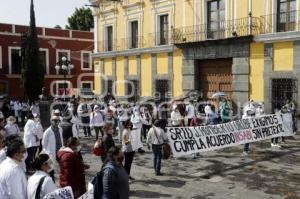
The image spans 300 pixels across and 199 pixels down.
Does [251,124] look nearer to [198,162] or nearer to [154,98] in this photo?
[198,162]

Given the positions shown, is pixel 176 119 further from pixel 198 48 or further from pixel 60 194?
pixel 60 194

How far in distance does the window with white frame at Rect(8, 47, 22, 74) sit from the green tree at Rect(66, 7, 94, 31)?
19.1 m

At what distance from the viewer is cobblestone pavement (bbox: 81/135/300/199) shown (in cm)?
873

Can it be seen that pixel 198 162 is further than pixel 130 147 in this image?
Yes

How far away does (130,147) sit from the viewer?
948 cm

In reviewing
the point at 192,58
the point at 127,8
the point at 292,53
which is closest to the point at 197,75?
the point at 192,58

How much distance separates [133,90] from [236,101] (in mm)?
8587

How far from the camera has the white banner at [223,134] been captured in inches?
413

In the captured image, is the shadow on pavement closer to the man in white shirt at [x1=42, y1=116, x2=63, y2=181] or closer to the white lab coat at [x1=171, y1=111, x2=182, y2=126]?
the man in white shirt at [x1=42, y1=116, x2=63, y2=181]

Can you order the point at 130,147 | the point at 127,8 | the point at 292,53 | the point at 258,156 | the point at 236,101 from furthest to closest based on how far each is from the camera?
the point at 127,8
the point at 236,101
the point at 292,53
the point at 258,156
the point at 130,147

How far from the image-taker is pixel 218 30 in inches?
811

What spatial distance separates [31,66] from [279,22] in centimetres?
2127

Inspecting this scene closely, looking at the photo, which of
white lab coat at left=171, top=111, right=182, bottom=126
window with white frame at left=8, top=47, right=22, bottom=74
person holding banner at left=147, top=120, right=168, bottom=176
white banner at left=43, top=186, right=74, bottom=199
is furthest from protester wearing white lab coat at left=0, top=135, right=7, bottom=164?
window with white frame at left=8, top=47, right=22, bottom=74

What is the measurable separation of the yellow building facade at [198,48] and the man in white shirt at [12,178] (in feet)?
47.4
